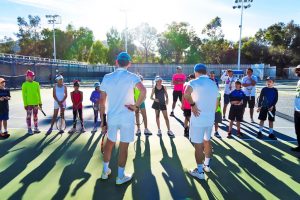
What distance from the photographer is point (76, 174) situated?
5605 mm

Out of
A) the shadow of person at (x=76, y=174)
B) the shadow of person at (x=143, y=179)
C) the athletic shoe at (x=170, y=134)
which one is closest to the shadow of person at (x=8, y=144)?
the shadow of person at (x=76, y=174)

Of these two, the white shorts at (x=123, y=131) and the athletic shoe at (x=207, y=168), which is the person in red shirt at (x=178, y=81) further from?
the white shorts at (x=123, y=131)

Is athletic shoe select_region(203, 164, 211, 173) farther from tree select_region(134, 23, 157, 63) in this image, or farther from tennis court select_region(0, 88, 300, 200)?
tree select_region(134, 23, 157, 63)

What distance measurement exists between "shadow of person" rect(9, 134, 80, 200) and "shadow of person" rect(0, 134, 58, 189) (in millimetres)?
309

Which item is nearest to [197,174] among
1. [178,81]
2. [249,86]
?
[249,86]

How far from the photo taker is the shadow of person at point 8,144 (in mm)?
7012

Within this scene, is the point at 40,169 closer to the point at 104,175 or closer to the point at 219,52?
the point at 104,175

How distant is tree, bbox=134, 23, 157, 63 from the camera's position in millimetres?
74938

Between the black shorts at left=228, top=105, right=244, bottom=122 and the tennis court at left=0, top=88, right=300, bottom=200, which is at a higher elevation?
the black shorts at left=228, top=105, right=244, bottom=122

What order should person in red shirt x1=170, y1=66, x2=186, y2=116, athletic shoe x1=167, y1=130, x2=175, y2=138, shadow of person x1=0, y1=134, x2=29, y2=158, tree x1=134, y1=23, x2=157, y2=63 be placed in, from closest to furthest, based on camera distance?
1. shadow of person x1=0, y1=134, x2=29, y2=158
2. athletic shoe x1=167, y1=130, x2=175, y2=138
3. person in red shirt x1=170, y1=66, x2=186, y2=116
4. tree x1=134, y1=23, x2=157, y2=63

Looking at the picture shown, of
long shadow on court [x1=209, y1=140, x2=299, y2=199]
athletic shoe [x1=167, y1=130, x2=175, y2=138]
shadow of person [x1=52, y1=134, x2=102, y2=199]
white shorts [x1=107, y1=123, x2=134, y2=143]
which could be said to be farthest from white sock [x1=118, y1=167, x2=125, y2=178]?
athletic shoe [x1=167, y1=130, x2=175, y2=138]

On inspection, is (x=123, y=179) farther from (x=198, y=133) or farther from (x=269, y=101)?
(x=269, y=101)

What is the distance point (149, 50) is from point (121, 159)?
7510 cm

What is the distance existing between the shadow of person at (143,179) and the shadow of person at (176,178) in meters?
0.29
